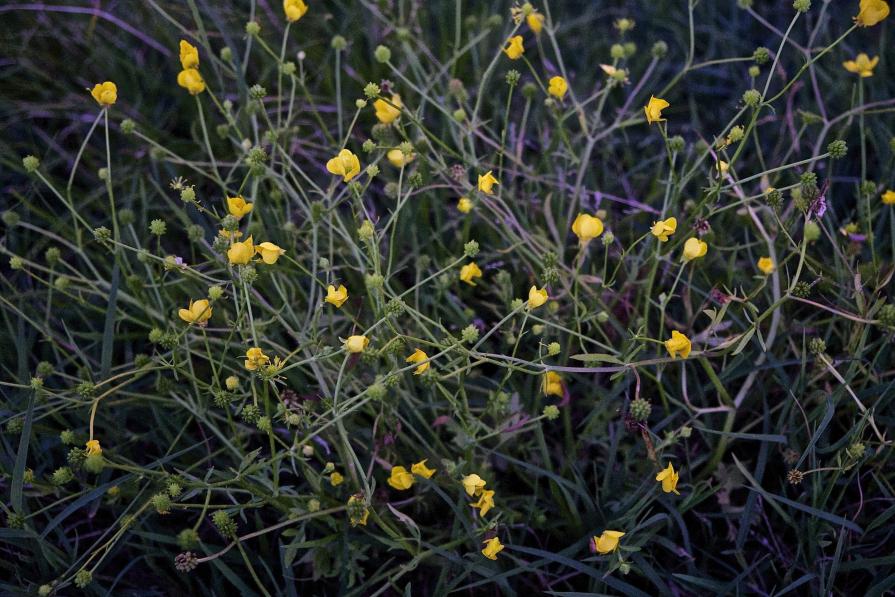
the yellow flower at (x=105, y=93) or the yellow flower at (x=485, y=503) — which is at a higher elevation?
the yellow flower at (x=105, y=93)

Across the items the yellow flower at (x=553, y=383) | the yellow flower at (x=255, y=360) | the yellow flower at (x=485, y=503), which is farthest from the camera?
the yellow flower at (x=553, y=383)

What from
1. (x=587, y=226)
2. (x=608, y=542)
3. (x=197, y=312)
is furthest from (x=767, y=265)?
(x=197, y=312)

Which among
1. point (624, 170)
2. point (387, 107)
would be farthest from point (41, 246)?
point (624, 170)

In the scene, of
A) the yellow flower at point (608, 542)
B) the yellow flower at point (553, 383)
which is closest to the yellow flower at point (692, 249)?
the yellow flower at point (553, 383)

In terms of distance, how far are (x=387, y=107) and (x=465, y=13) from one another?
1.00 metres

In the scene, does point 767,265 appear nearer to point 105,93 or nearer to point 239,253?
point 239,253

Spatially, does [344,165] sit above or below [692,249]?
above

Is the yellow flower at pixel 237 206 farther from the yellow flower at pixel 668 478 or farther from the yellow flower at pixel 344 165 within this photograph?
the yellow flower at pixel 668 478

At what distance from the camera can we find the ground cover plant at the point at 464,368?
1398mm

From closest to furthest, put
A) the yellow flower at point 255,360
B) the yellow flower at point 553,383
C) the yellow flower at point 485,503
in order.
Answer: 1. the yellow flower at point 255,360
2. the yellow flower at point 485,503
3. the yellow flower at point 553,383

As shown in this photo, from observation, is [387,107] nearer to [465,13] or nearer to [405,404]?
[405,404]

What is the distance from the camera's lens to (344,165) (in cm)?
141

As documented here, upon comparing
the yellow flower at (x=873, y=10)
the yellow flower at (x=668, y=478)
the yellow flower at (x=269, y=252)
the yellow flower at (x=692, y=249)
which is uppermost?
the yellow flower at (x=873, y=10)

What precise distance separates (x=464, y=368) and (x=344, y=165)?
43 cm
